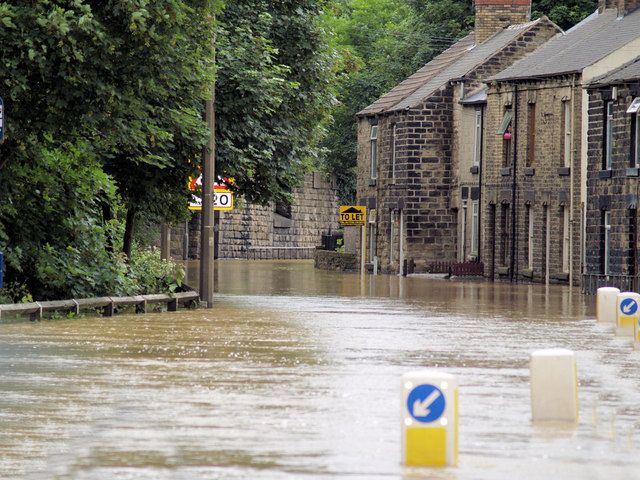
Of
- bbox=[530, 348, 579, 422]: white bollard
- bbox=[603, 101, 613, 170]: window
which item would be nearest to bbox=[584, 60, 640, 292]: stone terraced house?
bbox=[603, 101, 613, 170]: window

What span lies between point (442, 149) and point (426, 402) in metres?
57.4

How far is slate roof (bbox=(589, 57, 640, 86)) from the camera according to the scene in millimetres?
48237

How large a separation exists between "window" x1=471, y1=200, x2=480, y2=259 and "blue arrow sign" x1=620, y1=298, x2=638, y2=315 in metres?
37.7

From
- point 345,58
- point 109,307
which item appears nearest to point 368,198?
point 345,58

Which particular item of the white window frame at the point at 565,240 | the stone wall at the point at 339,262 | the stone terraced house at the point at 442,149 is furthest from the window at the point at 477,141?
the white window frame at the point at 565,240

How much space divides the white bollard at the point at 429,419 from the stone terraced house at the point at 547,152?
Result: 38500 millimetres

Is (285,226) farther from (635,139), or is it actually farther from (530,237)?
(635,139)

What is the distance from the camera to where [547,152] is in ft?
190

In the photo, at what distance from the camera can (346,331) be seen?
2702cm

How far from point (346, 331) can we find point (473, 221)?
130ft

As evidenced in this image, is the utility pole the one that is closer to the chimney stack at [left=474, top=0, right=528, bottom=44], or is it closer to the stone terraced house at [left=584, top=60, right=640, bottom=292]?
the stone terraced house at [left=584, top=60, right=640, bottom=292]

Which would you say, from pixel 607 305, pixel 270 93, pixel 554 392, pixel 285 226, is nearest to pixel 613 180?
pixel 270 93

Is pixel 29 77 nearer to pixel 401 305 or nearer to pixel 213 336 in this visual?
pixel 213 336

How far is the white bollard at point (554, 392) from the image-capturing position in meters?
14.6
